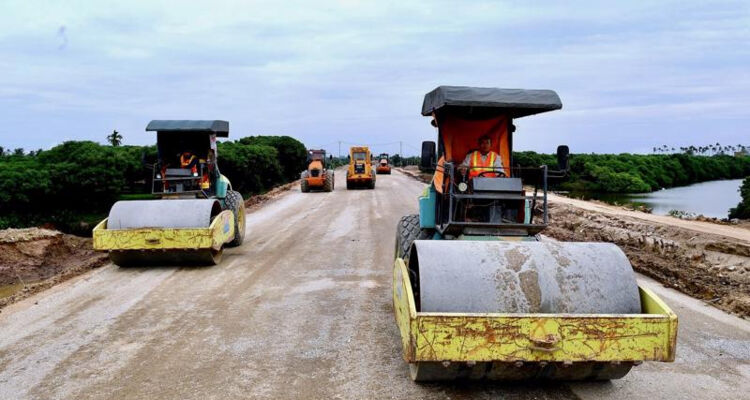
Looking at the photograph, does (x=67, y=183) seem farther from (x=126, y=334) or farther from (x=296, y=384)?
(x=296, y=384)

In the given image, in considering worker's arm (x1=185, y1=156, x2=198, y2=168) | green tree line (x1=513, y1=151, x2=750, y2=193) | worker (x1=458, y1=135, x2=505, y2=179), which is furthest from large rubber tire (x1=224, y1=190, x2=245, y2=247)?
green tree line (x1=513, y1=151, x2=750, y2=193)

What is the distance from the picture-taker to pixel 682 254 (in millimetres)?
11422

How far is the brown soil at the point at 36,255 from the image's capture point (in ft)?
39.1

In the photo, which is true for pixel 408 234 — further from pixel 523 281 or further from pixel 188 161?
pixel 188 161

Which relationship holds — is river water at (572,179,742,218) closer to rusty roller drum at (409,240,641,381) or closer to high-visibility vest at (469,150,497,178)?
high-visibility vest at (469,150,497,178)

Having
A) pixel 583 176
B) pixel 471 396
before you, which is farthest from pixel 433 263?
pixel 583 176

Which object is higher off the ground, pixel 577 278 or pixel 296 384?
pixel 577 278

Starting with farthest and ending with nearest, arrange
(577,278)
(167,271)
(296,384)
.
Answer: (167,271)
(296,384)
(577,278)

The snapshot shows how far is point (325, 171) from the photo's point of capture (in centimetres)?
3038

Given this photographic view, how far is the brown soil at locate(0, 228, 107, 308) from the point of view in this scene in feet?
39.1

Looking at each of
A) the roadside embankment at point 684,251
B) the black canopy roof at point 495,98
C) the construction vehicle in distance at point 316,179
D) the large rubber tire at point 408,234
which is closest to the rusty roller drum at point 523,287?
the black canopy roof at point 495,98

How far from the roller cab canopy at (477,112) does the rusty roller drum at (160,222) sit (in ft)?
14.3

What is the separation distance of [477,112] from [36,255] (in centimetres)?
1181

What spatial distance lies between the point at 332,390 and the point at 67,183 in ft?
101
